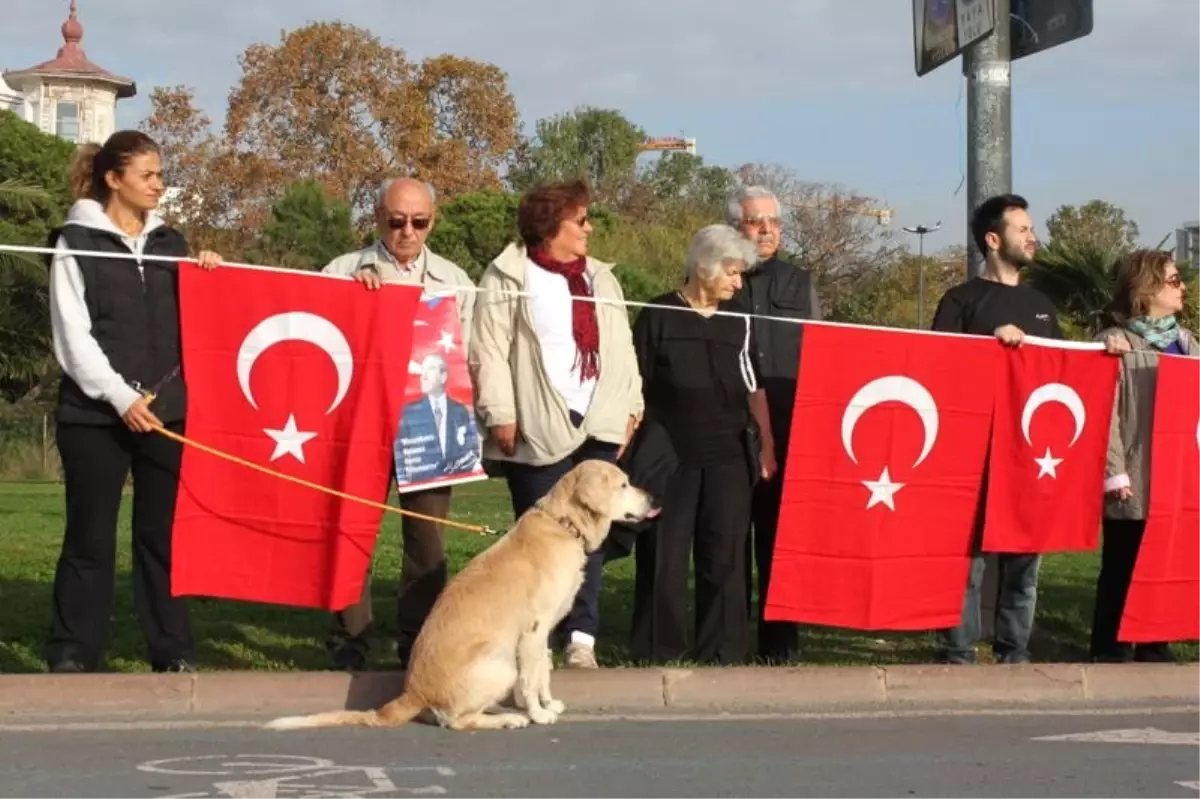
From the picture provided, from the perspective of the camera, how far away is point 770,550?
30.6ft

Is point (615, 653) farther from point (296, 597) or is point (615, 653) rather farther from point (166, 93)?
point (166, 93)

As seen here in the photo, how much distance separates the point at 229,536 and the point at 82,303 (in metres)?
1.25

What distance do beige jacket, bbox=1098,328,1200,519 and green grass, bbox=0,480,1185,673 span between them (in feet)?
3.44

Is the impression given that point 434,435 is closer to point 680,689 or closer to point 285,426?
Result: point 285,426

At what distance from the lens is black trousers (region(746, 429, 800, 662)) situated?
30.2 feet

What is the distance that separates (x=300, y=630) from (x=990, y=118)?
15.6 ft

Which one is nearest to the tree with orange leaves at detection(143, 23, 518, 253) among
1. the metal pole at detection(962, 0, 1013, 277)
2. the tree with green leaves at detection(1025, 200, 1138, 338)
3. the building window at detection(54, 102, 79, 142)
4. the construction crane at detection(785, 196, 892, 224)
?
the construction crane at detection(785, 196, 892, 224)

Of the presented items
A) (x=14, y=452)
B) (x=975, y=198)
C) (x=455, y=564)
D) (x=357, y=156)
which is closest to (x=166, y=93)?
(x=357, y=156)

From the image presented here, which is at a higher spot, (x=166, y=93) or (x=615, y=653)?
(x=166, y=93)

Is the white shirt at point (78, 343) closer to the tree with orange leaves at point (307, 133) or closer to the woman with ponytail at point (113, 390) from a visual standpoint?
the woman with ponytail at point (113, 390)

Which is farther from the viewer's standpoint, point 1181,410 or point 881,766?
point 1181,410

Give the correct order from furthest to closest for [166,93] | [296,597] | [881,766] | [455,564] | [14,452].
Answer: [166,93] → [14,452] → [455,564] → [296,597] → [881,766]

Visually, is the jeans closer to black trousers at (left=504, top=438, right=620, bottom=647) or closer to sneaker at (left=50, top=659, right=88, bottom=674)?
→ black trousers at (left=504, top=438, right=620, bottom=647)

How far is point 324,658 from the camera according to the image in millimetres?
9211
